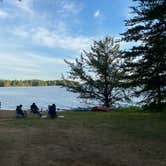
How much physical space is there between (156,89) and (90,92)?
46.7 feet

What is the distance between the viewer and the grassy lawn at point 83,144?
10.5 m

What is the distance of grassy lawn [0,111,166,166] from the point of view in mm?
10523

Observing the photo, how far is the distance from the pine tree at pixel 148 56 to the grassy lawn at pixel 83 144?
19.0 ft

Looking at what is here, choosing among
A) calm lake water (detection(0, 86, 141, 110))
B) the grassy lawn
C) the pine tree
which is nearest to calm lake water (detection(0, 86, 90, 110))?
calm lake water (detection(0, 86, 141, 110))

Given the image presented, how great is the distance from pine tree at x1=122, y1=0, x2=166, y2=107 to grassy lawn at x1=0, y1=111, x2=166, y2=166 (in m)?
5.80

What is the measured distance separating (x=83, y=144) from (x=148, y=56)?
40.9 feet

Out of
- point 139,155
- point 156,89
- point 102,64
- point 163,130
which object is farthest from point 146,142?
point 102,64

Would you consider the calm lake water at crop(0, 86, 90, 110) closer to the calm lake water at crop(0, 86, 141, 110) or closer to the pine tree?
the calm lake water at crop(0, 86, 141, 110)

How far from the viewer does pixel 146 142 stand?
43.7 ft

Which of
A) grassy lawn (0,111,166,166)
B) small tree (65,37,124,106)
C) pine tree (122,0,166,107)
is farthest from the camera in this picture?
small tree (65,37,124,106)

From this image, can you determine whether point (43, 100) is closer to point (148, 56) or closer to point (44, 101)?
point (44, 101)

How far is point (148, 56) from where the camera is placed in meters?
23.9

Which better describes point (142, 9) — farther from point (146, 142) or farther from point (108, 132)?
point (146, 142)

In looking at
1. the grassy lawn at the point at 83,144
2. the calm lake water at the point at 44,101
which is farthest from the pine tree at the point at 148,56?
the calm lake water at the point at 44,101
